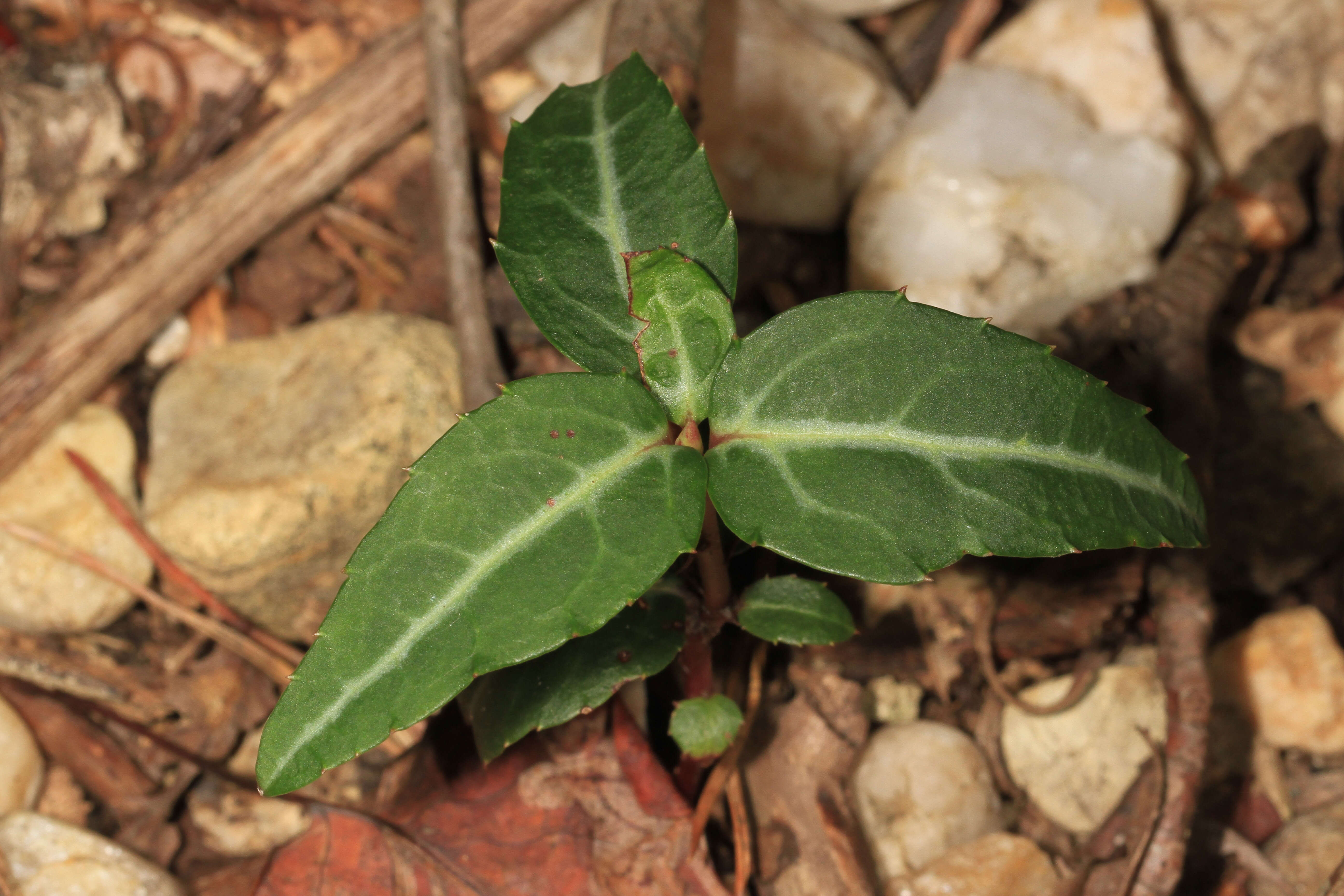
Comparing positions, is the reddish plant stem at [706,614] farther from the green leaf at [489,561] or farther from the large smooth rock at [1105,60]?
the large smooth rock at [1105,60]

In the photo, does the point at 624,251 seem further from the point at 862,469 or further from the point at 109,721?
the point at 109,721

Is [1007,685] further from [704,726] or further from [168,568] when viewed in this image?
[168,568]

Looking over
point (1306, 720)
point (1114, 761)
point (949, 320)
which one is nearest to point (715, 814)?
point (1114, 761)

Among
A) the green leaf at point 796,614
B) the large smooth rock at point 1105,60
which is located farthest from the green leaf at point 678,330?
the large smooth rock at point 1105,60

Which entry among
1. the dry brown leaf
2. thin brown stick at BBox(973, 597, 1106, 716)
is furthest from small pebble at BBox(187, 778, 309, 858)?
the dry brown leaf

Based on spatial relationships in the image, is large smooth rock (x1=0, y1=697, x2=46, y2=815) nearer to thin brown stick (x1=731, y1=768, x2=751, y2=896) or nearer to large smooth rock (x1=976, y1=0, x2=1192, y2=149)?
thin brown stick (x1=731, y1=768, x2=751, y2=896)

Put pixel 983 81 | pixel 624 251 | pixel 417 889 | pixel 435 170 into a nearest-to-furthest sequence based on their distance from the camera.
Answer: pixel 624 251 → pixel 417 889 → pixel 435 170 → pixel 983 81
